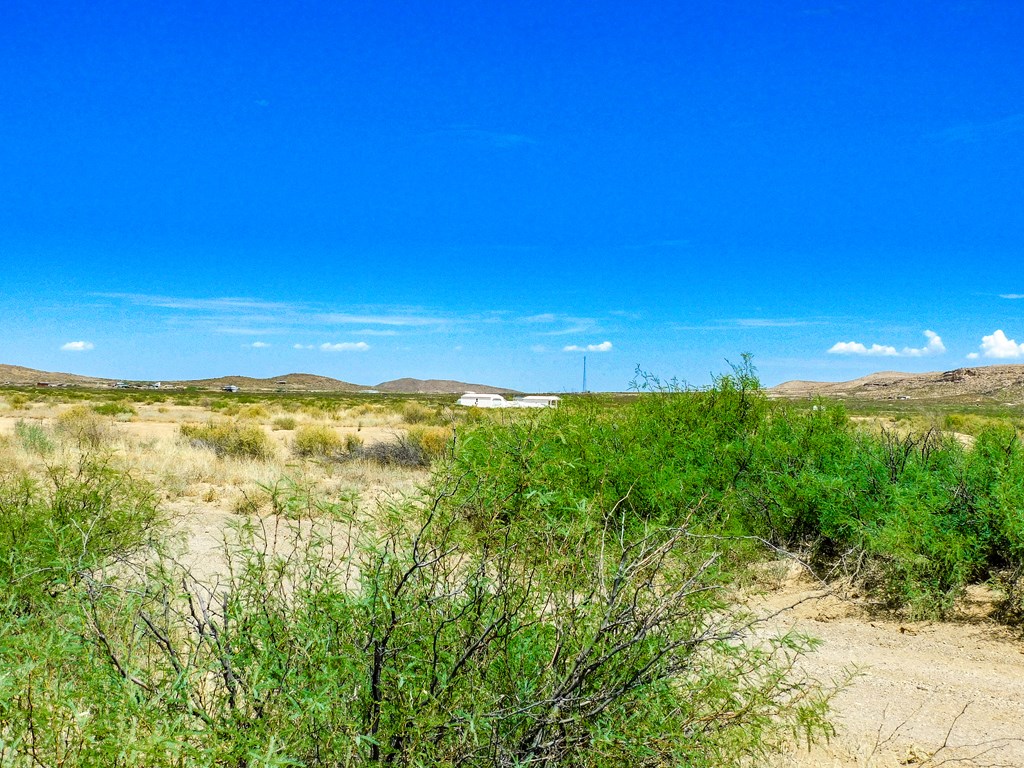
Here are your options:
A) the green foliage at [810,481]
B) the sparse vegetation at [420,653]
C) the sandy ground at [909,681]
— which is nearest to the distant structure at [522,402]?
the green foliage at [810,481]

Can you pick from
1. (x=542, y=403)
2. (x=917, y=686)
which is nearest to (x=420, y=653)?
Result: (x=917, y=686)

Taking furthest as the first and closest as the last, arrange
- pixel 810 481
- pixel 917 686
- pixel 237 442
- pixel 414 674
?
pixel 237 442 → pixel 810 481 → pixel 917 686 → pixel 414 674

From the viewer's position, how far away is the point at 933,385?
377 ft

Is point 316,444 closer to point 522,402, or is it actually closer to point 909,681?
point 522,402

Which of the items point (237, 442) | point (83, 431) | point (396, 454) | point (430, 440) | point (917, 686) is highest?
point (83, 431)

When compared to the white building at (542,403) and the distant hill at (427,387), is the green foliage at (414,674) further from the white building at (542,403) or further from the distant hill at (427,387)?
the distant hill at (427,387)

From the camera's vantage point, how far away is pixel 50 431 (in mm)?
25328

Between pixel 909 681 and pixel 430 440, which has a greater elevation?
pixel 430 440

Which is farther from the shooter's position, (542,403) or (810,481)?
(542,403)

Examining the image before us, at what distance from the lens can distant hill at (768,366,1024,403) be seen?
93.0 m

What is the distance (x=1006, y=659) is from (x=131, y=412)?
4161 centimetres

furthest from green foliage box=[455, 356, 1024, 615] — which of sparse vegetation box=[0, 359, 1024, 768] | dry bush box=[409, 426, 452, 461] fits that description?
dry bush box=[409, 426, 452, 461]

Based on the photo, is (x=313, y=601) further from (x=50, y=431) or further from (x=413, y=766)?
(x=50, y=431)

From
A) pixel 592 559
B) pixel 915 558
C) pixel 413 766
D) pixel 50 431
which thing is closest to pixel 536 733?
pixel 413 766
